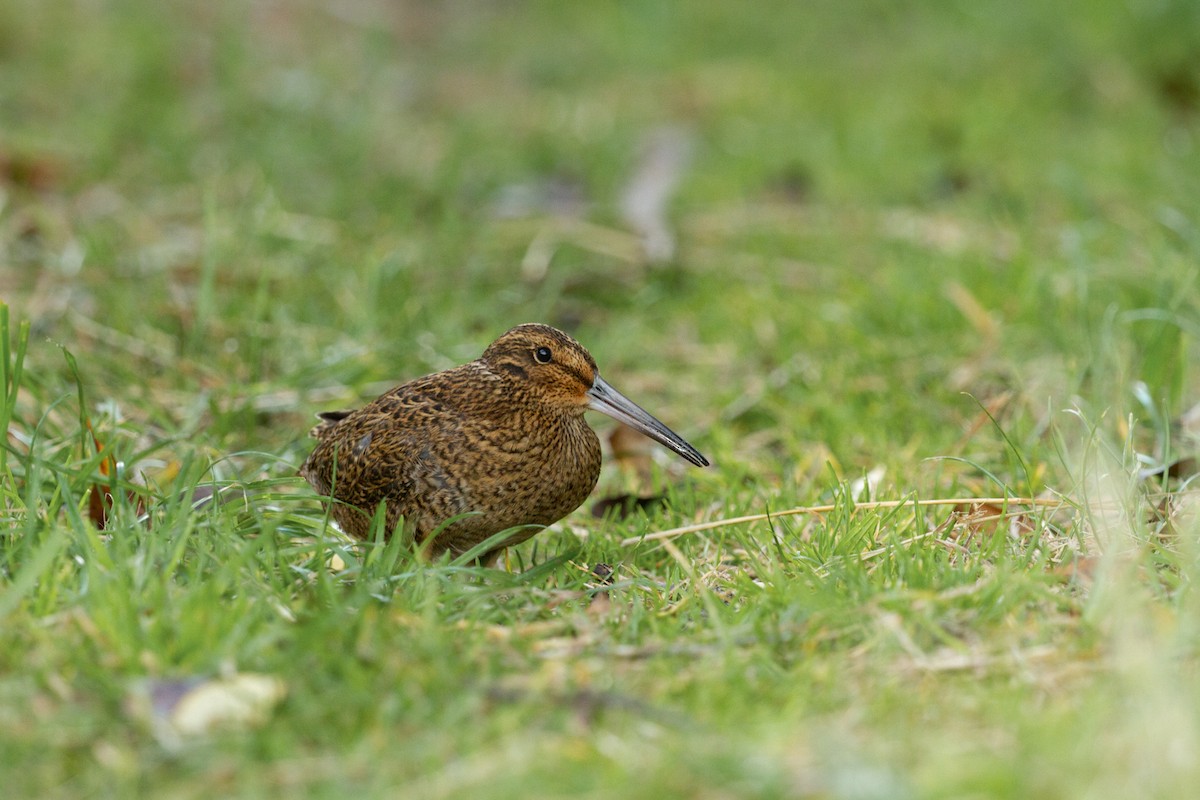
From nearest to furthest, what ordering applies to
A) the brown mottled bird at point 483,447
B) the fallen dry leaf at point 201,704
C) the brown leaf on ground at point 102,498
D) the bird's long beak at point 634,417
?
the fallen dry leaf at point 201,704, the brown leaf on ground at point 102,498, the brown mottled bird at point 483,447, the bird's long beak at point 634,417

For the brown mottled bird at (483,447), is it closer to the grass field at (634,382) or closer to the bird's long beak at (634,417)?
the bird's long beak at (634,417)

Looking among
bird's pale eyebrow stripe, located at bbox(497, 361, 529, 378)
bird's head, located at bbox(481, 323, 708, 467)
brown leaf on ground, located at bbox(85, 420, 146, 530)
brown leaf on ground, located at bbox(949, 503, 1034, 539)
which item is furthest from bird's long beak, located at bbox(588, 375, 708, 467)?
brown leaf on ground, located at bbox(85, 420, 146, 530)

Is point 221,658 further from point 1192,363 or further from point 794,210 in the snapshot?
point 794,210

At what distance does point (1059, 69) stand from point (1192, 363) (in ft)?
15.5

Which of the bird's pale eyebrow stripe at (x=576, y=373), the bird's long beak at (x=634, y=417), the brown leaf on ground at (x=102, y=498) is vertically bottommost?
the brown leaf on ground at (x=102, y=498)

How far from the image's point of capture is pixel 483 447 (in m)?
4.02

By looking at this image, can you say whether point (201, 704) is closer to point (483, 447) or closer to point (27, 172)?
point (483, 447)

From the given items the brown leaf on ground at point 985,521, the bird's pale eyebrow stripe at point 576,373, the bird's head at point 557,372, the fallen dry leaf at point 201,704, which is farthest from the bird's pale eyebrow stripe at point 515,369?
the fallen dry leaf at point 201,704

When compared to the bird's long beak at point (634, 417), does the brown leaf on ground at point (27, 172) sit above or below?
above

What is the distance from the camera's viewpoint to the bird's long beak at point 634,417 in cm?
421

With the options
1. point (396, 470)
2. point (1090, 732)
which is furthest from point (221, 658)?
point (1090, 732)

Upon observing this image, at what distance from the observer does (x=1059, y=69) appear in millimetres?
9469

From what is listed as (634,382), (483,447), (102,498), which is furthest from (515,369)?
(634,382)

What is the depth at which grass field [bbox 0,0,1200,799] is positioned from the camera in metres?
2.80
